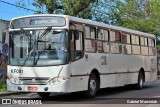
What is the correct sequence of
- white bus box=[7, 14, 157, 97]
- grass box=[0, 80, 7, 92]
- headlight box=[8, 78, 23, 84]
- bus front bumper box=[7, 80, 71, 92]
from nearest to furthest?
bus front bumper box=[7, 80, 71, 92]
white bus box=[7, 14, 157, 97]
headlight box=[8, 78, 23, 84]
grass box=[0, 80, 7, 92]

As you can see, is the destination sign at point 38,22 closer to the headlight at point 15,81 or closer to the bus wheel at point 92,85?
the headlight at point 15,81

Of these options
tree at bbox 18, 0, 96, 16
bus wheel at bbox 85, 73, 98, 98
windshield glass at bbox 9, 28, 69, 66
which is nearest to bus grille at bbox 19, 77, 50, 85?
windshield glass at bbox 9, 28, 69, 66

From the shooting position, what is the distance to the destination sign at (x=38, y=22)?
14558 mm

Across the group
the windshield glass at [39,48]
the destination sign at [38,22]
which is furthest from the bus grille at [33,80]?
the destination sign at [38,22]

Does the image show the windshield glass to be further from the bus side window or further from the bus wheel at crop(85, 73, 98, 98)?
the bus wheel at crop(85, 73, 98, 98)

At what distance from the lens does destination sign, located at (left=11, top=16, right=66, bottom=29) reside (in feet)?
47.8

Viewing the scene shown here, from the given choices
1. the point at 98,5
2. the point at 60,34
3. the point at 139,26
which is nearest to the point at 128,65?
the point at 60,34

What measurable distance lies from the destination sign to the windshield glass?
0.24m

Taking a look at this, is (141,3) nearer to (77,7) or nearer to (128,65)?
(77,7)

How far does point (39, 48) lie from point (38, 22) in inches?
40.8

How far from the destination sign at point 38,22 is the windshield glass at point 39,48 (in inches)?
9.3

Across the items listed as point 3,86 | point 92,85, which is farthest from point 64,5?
point 92,85

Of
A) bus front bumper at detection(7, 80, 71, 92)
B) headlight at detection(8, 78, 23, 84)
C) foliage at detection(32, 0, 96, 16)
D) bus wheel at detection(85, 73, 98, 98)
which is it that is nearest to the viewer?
bus front bumper at detection(7, 80, 71, 92)

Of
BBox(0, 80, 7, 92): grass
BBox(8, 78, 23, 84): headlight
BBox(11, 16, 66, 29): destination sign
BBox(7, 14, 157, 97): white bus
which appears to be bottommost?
BBox(0, 80, 7, 92): grass
